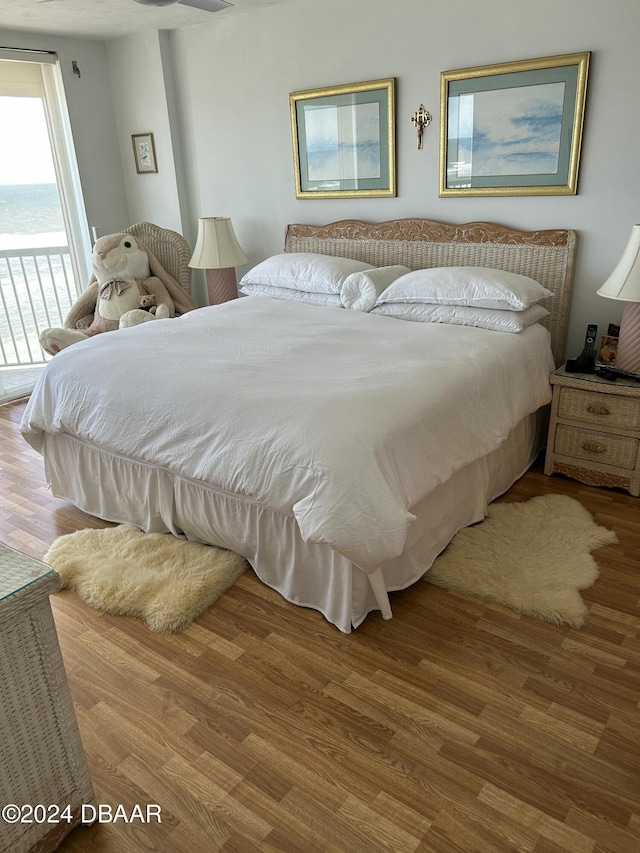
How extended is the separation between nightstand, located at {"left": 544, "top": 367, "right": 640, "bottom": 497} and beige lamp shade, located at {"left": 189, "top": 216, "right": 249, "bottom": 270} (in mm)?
2406

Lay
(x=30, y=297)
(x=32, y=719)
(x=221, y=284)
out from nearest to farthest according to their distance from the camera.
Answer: (x=32, y=719) < (x=221, y=284) < (x=30, y=297)

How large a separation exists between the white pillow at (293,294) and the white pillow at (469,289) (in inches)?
15.1

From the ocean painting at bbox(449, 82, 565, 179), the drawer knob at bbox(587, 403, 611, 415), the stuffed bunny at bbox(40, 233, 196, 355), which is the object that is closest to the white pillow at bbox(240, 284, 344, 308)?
the stuffed bunny at bbox(40, 233, 196, 355)

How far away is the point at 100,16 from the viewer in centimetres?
392

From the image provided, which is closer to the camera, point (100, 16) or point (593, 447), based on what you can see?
point (593, 447)

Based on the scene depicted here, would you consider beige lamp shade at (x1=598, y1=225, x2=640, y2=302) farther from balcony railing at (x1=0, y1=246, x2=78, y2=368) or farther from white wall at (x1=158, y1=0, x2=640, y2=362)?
balcony railing at (x1=0, y1=246, x2=78, y2=368)

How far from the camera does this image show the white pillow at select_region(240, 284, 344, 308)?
11.8 ft

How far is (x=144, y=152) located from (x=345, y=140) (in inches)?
73.2

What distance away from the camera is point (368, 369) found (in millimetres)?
2428

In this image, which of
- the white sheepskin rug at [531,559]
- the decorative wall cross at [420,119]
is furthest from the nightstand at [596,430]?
the decorative wall cross at [420,119]

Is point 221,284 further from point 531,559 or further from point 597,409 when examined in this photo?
point 531,559

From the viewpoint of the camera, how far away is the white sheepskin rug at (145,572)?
2.24 meters

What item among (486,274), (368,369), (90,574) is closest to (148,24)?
(486,274)

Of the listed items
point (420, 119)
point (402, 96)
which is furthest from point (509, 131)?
point (402, 96)
